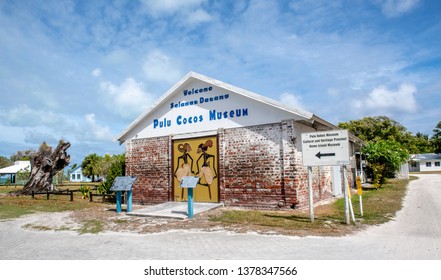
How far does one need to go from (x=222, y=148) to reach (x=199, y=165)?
53.8 inches

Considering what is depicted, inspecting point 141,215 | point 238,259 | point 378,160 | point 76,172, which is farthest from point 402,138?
point 76,172

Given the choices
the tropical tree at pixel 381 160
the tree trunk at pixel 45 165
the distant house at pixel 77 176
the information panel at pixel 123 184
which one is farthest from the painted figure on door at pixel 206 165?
the distant house at pixel 77 176

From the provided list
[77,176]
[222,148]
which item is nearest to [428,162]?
[222,148]

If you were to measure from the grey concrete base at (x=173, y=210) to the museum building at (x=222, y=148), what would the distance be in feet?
2.25

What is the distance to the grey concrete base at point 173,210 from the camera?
10844mm

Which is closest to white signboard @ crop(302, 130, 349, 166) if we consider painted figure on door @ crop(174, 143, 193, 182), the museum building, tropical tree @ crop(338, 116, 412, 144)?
the museum building

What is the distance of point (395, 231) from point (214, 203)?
675 cm

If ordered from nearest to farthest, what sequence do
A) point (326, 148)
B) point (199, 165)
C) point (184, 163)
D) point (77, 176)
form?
1. point (326, 148)
2. point (199, 165)
3. point (184, 163)
4. point (77, 176)

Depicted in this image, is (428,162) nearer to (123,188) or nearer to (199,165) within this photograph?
(199,165)

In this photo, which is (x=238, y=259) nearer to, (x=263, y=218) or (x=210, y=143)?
(x=263, y=218)

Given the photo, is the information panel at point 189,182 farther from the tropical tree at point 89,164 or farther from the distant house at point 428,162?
the distant house at point 428,162

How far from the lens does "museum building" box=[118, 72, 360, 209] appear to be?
11523 mm

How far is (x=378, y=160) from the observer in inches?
846

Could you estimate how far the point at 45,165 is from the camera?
914 inches
